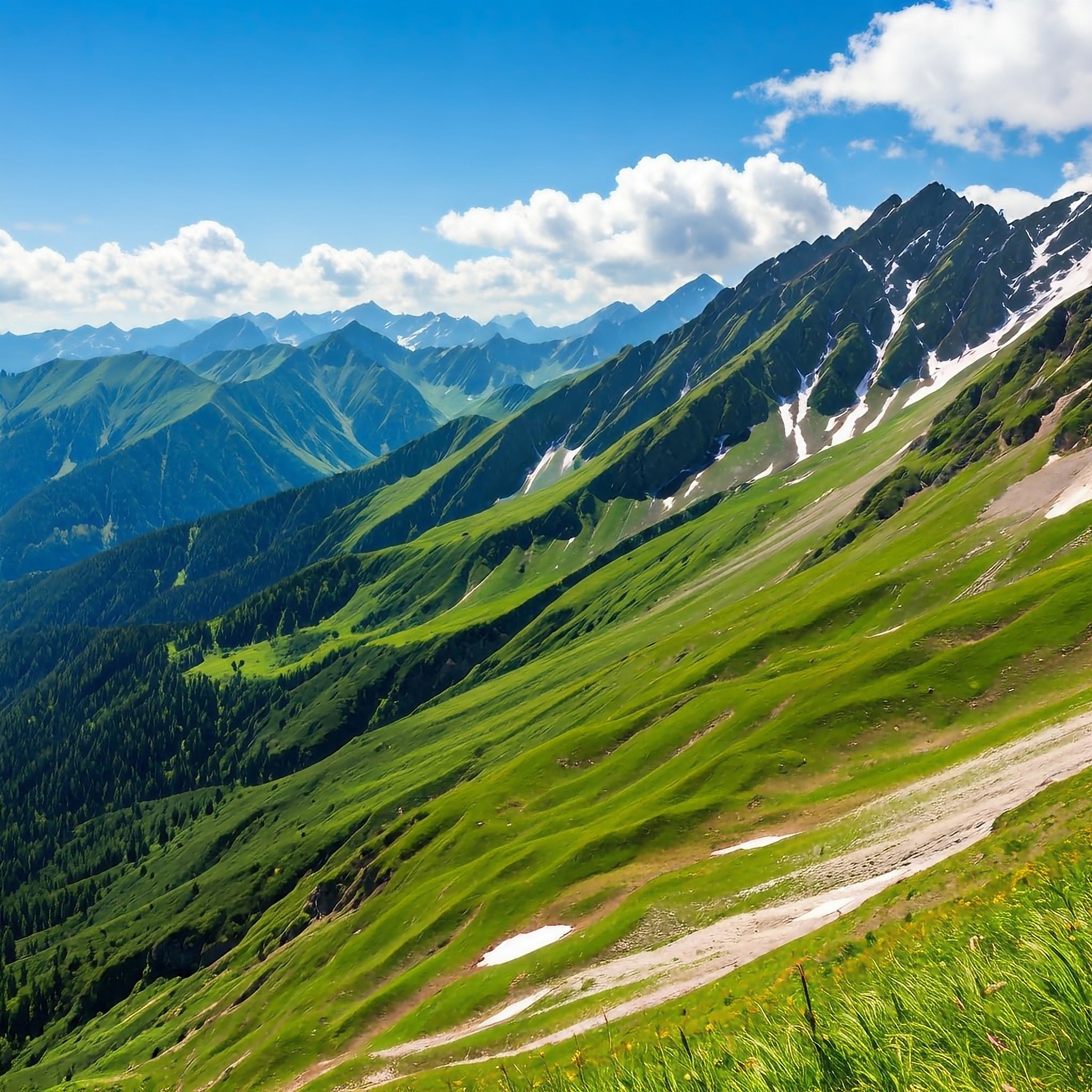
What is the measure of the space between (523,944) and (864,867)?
36.0m

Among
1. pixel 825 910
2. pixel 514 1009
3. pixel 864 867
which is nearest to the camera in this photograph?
pixel 825 910

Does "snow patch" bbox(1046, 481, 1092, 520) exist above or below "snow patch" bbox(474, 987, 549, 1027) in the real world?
above

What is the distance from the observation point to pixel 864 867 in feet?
170

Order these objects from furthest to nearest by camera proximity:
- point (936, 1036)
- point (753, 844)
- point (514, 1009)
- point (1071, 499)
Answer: point (1071, 499) < point (753, 844) < point (514, 1009) < point (936, 1036)

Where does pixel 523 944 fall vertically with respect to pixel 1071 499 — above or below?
below

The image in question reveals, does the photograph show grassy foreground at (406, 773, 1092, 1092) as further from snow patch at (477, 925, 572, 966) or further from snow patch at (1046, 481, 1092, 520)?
snow patch at (1046, 481, 1092, 520)

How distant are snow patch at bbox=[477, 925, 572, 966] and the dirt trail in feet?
32.6

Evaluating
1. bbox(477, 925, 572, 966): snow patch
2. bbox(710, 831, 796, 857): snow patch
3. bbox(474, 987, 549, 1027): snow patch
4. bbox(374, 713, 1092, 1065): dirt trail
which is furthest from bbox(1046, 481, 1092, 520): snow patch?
bbox(474, 987, 549, 1027): snow patch

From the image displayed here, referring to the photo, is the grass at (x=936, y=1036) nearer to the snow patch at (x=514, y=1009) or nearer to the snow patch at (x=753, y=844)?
the snow patch at (x=514, y=1009)

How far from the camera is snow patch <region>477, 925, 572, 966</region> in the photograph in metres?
70.7

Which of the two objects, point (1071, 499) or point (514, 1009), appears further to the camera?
point (1071, 499)

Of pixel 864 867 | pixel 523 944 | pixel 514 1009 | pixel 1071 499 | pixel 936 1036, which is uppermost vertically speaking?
pixel 936 1036

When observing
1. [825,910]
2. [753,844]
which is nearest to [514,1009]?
[753,844]

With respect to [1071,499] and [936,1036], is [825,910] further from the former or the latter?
[1071,499]
